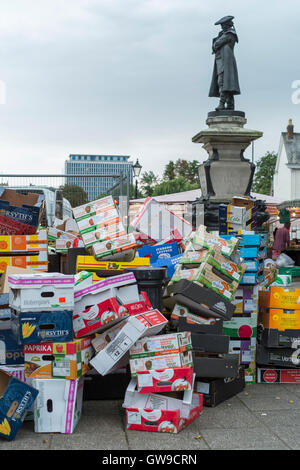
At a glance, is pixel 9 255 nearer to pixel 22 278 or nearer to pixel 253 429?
pixel 22 278

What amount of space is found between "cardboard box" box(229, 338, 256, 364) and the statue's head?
29.7 ft

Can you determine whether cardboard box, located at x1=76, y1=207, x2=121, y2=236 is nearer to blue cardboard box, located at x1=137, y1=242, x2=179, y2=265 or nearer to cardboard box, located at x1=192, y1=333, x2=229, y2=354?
blue cardboard box, located at x1=137, y1=242, x2=179, y2=265

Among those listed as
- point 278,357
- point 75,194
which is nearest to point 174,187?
point 75,194

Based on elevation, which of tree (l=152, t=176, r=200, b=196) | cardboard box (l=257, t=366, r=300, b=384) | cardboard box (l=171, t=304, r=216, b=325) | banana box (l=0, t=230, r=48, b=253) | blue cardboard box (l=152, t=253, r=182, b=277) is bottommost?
cardboard box (l=257, t=366, r=300, b=384)

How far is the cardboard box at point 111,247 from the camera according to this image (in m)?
5.60

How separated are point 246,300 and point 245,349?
0.47 meters

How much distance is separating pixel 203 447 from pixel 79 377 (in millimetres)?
1028

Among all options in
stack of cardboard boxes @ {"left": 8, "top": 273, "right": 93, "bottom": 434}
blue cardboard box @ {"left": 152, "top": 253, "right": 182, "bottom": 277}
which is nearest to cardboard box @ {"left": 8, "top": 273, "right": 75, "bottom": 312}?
stack of cardboard boxes @ {"left": 8, "top": 273, "right": 93, "bottom": 434}

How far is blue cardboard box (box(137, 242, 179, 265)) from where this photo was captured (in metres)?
6.35

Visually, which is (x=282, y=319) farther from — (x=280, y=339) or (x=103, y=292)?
(x=103, y=292)

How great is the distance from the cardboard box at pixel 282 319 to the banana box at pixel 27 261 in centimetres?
227

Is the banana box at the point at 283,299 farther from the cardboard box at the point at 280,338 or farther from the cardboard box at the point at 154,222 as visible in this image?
the cardboard box at the point at 154,222

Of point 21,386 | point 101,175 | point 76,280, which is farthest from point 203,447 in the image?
point 101,175

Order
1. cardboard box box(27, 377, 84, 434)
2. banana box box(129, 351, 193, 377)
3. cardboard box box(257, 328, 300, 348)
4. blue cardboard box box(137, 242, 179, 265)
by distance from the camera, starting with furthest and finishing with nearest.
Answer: blue cardboard box box(137, 242, 179, 265), cardboard box box(257, 328, 300, 348), banana box box(129, 351, 193, 377), cardboard box box(27, 377, 84, 434)
